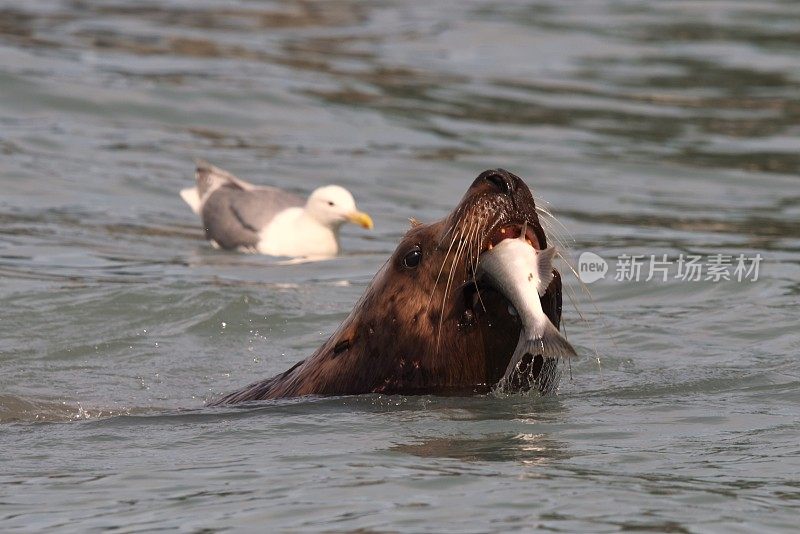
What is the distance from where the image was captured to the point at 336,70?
699 inches

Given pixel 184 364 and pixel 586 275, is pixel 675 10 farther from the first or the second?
pixel 184 364

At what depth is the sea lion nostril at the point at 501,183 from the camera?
5.53 meters

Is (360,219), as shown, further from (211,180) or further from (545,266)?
(545,266)

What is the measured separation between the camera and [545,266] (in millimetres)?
5395

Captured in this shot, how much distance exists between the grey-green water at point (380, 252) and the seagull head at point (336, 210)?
0.29m

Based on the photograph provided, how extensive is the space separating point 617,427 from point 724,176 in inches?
335

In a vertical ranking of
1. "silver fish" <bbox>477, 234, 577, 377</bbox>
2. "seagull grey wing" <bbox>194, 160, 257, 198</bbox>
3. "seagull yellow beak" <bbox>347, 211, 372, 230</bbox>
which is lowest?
"silver fish" <bbox>477, 234, 577, 377</bbox>

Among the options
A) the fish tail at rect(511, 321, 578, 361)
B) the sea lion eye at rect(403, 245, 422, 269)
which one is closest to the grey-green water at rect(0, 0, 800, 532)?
the fish tail at rect(511, 321, 578, 361)

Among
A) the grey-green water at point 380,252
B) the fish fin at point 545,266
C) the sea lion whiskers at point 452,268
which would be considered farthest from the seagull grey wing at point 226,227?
the fish fin at point 545,266

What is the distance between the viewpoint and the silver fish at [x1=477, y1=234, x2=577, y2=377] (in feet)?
17.4

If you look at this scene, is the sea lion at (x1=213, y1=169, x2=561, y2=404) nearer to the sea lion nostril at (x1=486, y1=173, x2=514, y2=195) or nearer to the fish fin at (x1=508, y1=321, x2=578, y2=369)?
the sea lion nostril at (x1=486, y1=173, x2=514, y2=195)

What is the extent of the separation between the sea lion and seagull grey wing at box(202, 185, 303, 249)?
6.05 meters

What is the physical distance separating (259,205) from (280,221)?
208 mm

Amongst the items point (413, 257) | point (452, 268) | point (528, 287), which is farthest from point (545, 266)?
point (413, 257)
